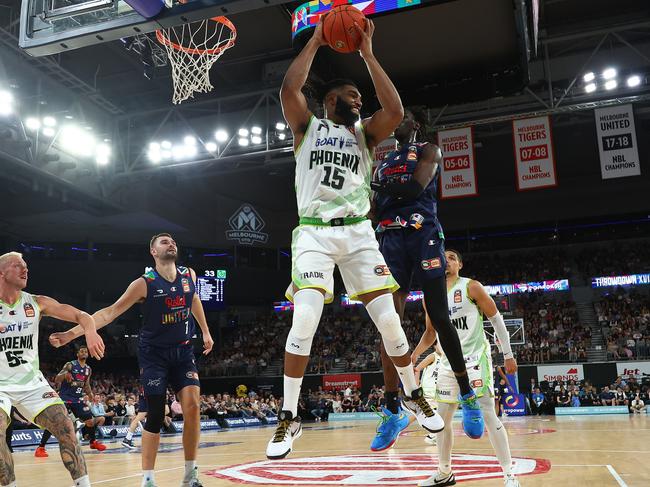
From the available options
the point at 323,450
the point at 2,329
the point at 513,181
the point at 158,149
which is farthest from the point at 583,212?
the point at 2,329

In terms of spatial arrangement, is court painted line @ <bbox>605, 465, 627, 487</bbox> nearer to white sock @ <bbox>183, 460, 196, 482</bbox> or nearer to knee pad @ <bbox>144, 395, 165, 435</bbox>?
white sock @ <bbox>183, 460, 196, 482</bbox>

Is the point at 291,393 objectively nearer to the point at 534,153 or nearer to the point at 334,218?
the point at 334,218

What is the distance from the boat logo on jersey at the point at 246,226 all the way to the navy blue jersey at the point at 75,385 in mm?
16303

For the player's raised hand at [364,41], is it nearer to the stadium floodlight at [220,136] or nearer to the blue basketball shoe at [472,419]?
the blue basketball shoe at [472,419]

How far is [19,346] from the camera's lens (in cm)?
565

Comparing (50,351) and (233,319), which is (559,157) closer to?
(233,319)

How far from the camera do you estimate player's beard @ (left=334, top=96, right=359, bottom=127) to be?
4465mm

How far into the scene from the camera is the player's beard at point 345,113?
14.6ft

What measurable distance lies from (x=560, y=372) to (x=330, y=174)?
22644 millimetres

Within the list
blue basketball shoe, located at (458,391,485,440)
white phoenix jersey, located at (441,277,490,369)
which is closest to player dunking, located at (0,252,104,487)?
blue basketball shoe, located at (458,391,485,440)

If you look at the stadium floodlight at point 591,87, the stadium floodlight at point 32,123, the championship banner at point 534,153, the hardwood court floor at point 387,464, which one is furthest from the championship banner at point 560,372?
the stadium floodlight at point 32,123

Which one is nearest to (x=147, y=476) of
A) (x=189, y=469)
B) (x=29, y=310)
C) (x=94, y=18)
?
(x=189, y=469)

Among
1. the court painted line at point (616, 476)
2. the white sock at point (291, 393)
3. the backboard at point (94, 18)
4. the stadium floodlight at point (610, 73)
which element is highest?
the stadium floodlight at point (610, 73)

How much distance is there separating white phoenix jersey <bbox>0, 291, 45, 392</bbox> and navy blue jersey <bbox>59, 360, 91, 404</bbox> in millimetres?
7392
